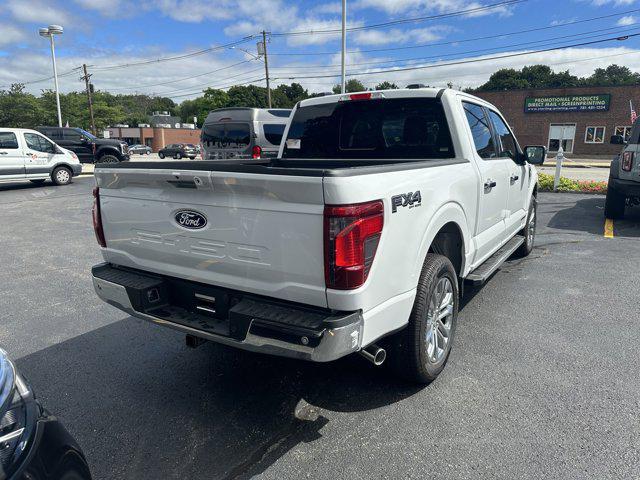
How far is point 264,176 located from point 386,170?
663mm

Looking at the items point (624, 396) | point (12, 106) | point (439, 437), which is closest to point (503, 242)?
point (624, 396)

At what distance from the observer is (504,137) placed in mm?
5031

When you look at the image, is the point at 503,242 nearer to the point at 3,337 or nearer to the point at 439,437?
the point at 439,437

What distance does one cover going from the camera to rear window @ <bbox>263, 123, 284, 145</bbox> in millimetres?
12866

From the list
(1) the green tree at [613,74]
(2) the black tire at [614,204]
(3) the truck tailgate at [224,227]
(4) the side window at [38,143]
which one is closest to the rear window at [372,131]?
(3) the truck tailgate at [224,227]

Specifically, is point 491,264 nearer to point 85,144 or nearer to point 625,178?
point 625,178

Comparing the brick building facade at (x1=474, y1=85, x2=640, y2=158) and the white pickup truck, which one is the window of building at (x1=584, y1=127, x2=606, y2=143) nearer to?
the brick building facade at (x1=474, y1=85, x2=640, y2=158)

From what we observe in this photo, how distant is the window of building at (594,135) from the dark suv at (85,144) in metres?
37.9

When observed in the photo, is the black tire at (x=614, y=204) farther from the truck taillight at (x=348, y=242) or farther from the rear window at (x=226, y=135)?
the rear window at (x=226, y=135)

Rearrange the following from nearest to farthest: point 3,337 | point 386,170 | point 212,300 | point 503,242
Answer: point 386,170 < point 212,300 < point 3,337 < point 503,242

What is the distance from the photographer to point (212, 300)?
2.76 meters

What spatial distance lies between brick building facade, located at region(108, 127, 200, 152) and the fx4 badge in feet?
271

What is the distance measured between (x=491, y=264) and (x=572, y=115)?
42.8 m

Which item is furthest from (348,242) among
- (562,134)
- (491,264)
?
(562,134)
